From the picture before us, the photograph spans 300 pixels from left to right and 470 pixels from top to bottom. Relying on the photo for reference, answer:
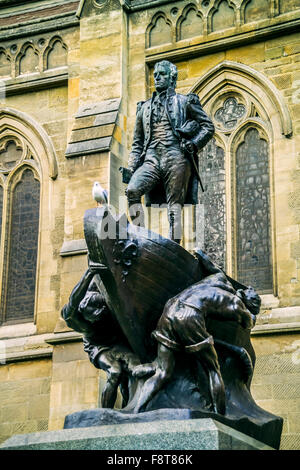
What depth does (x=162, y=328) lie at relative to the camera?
294 inches

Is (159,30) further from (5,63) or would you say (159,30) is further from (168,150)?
(168,150)

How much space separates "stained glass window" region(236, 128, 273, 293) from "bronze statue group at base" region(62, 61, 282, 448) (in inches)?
229

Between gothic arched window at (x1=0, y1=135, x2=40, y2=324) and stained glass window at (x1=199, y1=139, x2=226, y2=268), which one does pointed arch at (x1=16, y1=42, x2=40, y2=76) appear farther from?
stained glass window at (x1=199, y1=139, x2=226, y2=268)

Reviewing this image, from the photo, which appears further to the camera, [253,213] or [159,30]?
[159,30]

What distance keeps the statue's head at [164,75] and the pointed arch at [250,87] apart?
5.64 metres

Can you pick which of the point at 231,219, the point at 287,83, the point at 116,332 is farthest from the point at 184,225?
the point at 116,332

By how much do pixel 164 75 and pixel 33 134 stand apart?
26.7 feet

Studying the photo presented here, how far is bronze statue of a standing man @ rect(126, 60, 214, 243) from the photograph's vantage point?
8.75 metres

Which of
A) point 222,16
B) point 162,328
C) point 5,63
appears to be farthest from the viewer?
point 5,63

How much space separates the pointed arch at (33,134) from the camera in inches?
645

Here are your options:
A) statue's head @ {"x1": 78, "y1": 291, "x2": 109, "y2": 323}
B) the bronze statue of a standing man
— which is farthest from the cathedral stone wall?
statue's head @ {"x1": 78, "y1": 291, "x2": 109, "y2": 323}

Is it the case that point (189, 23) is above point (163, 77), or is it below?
above

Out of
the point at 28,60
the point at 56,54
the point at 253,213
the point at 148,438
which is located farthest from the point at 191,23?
the point at 148,438
